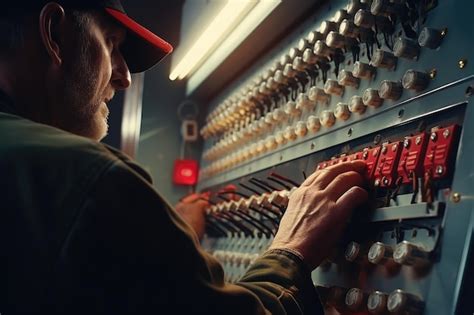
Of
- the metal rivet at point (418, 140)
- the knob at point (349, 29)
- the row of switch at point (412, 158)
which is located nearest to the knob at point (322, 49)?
the knob at point (349, 29)

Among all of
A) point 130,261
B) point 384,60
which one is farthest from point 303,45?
point 130,261

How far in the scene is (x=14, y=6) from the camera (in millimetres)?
1133

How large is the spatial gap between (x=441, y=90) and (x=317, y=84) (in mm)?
505

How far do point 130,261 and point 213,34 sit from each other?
1.27 m

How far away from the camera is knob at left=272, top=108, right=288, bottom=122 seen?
1.68 meters

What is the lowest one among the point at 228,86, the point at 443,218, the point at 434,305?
the point at 434,305

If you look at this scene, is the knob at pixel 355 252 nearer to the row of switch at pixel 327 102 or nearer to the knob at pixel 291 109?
the row of switch at pixel 327 102

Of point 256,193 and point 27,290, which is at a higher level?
point 256,193

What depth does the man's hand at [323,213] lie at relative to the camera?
115cm

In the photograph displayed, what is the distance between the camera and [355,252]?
114 centimetres

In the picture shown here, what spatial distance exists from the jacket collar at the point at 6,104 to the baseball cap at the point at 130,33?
0.59ft

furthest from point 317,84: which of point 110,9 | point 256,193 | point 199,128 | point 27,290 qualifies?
point 199,128

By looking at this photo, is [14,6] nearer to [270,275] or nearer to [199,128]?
[270,275]

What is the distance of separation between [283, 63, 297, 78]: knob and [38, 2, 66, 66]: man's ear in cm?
65
